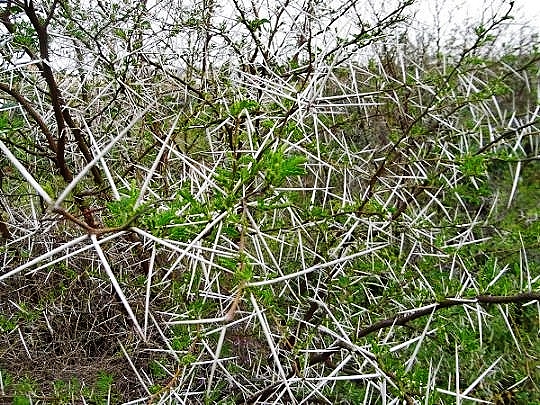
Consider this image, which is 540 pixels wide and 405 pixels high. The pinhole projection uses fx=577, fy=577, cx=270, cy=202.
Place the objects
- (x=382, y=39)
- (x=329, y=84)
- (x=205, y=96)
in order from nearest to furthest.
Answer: (x=205, y=96), (x=382, y=39), (x=329, y=84)

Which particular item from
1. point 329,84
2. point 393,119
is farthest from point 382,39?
point 393,119

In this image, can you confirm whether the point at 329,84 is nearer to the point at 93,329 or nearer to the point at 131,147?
the point at 131,147

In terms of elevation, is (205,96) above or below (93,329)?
above

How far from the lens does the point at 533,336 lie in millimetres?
2135

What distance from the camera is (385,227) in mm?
1553

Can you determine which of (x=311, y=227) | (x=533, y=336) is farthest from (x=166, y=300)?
(x=533, y=336)

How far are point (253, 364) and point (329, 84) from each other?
90cm

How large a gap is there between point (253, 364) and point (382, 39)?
101 cm

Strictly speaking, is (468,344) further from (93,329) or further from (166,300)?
(93,329)

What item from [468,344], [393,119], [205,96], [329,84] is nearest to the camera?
[468,344]

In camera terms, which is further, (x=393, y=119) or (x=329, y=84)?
(x=393, y=119)

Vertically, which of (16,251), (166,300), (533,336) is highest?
(16,251)

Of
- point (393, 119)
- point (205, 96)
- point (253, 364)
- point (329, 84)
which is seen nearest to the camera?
point (205, 96)

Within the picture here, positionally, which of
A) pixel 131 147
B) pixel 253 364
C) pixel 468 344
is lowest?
pixel 253 364
